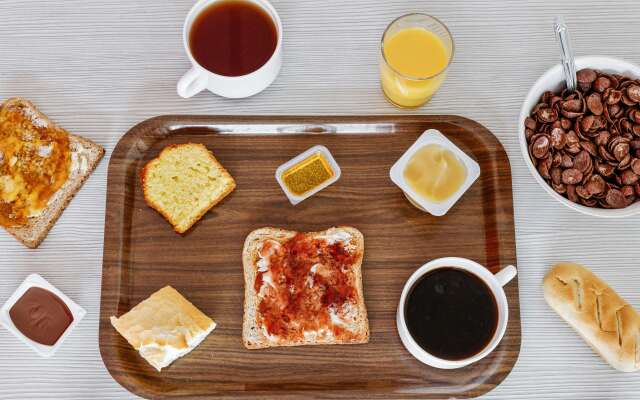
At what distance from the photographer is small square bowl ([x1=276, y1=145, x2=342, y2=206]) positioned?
2004 millimetres

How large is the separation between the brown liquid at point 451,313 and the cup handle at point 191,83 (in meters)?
0.93

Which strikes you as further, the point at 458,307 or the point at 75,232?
the point at 75,232

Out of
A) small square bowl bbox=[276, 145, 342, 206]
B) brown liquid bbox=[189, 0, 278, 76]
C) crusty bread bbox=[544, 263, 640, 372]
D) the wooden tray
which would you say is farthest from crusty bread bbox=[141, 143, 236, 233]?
crusty bread bbox=[544, 263, 640, 372]

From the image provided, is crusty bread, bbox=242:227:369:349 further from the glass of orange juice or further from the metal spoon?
the metal spoon

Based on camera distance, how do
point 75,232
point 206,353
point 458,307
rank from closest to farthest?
point 458,307 < point 206,353 < point 75,232

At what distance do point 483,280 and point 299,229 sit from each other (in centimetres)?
61

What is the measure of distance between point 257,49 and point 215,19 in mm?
170

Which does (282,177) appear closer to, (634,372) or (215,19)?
(215,19)

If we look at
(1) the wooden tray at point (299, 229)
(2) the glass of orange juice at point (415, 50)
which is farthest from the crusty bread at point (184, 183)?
(2) the glass of orange juice at point (415, 50)

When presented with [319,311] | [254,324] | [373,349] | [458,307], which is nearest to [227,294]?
[254,324]

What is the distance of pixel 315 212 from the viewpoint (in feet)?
6.64

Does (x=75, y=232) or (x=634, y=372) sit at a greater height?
(x=75, y=232)

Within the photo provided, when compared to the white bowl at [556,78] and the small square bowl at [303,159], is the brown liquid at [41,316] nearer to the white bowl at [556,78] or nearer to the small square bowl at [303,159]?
the small square bowl at [303,159]

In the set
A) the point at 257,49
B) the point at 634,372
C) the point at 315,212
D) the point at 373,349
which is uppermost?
the point at 257,49
